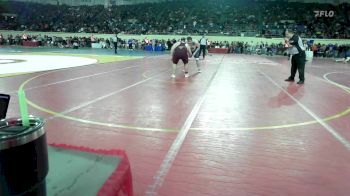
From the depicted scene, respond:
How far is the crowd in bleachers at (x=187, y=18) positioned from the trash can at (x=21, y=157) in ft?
113

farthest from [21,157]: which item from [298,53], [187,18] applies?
[187,18]

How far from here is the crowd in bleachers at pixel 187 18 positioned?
35.8 meters

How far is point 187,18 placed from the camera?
39.8 m

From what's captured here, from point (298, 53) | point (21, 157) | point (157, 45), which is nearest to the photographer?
point (21, 157)

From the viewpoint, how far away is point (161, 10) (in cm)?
4166

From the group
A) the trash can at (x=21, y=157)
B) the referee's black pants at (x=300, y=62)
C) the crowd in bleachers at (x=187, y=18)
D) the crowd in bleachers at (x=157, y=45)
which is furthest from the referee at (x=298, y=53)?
the crowd in bleachers at (x=187, y=18)

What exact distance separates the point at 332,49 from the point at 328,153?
1147 inches

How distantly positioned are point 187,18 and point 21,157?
3965 cm

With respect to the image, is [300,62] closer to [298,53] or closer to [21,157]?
[298,53]

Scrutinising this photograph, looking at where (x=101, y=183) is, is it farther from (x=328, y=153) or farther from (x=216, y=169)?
(x=328, y=153)

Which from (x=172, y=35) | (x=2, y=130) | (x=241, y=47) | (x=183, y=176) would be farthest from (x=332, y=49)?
(x=2, y=130)

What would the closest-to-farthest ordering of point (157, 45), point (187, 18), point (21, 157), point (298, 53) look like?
point (21, 157)
point (298, 53)
point (157, 45)
point (187, 18)

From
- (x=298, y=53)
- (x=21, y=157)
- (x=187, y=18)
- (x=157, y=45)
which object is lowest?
(x=21, y=157)

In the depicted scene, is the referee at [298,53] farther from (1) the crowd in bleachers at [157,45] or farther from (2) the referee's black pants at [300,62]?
(1) the crowd in bleachers at [157,45]
